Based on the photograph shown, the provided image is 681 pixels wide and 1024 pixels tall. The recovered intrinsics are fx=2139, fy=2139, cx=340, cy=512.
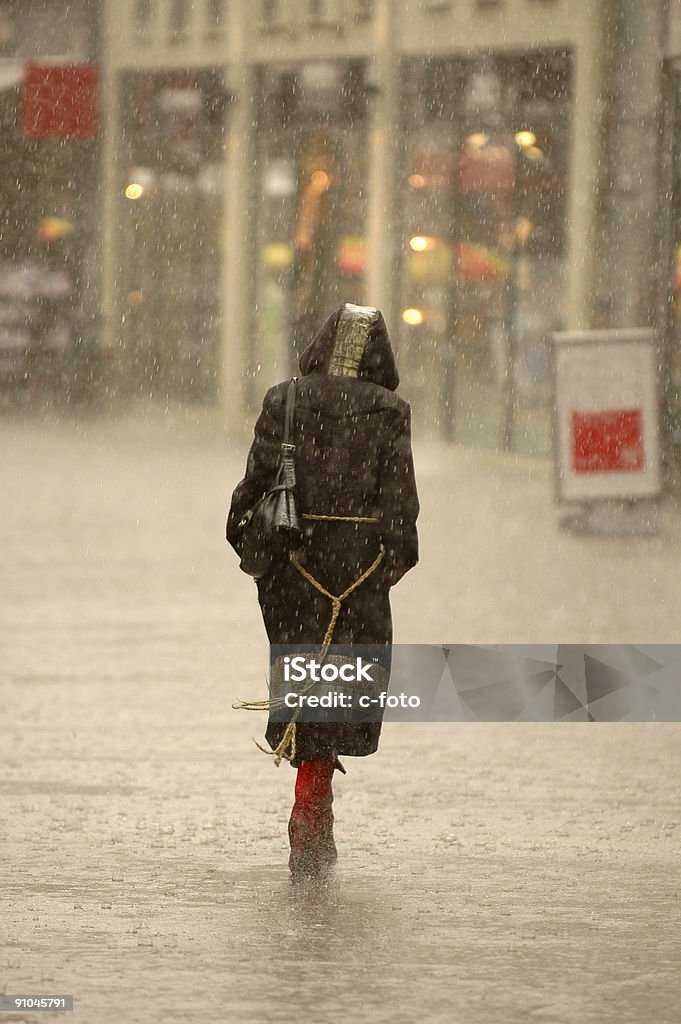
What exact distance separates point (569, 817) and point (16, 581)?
5.57 meters

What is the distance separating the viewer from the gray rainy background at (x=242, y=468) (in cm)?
519

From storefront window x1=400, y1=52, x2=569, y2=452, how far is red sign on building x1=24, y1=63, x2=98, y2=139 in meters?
6.97

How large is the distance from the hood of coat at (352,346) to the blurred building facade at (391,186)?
11.8 metres

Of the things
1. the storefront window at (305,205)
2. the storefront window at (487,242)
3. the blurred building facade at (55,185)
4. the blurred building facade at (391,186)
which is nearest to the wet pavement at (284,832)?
the blurred building facade at (391,186)

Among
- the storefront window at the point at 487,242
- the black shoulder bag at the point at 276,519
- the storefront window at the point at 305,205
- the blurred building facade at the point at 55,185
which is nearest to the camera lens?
the black shoulder bag at the point at 276,519

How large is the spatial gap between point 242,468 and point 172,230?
27.8ft

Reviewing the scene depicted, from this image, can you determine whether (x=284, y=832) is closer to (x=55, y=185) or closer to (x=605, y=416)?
(x=605, y=416)

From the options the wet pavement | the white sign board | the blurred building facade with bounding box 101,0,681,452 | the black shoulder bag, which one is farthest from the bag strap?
the blurred building facade with bounding box 101,0,681,452

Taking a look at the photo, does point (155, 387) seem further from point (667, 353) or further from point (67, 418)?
point (667, 353)

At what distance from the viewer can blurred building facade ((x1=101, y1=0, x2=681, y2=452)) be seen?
19953mm

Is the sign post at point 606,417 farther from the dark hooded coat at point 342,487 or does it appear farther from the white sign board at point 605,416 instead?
the dark hooded coat at point 342,487

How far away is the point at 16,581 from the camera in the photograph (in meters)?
11.5

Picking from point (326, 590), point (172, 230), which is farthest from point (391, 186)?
point (326, 590)

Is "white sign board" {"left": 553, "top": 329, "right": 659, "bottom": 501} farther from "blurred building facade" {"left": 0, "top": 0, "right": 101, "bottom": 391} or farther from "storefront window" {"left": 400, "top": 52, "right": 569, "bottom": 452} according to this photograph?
"blurred building facade" {"left": 0, "top": 0, "right": 101, "bottom": 391}
